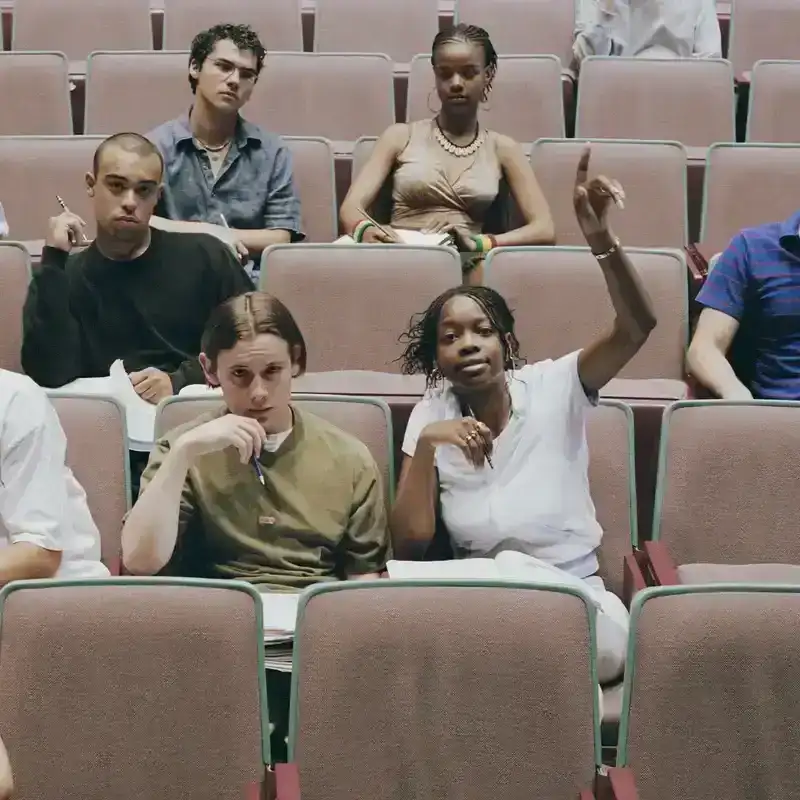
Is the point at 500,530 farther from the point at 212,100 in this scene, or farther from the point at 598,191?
the point at 212,100

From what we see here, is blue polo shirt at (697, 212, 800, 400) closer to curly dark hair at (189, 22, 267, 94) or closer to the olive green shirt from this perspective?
the olive green shirt

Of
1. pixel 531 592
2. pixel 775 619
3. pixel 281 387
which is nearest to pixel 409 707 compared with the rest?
pixel 531 592

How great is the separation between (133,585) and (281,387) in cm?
32

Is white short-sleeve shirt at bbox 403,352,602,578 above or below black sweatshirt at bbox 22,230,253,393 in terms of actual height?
below

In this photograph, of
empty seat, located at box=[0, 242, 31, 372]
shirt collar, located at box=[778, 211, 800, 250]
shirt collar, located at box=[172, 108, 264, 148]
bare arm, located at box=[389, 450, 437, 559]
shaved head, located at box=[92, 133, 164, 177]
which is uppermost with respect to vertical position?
shirt collar, located at box=[172, 108, 264, 148]

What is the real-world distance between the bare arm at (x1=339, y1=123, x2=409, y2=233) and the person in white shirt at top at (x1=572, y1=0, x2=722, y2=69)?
50 centimetres

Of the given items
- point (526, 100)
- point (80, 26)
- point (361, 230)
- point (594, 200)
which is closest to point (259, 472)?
point (594, 200)

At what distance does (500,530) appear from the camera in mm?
1338

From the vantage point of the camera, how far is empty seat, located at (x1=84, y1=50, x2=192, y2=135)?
216 cm

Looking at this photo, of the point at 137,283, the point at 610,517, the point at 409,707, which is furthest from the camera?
the point at 137,283

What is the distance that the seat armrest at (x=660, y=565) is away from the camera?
125 cm

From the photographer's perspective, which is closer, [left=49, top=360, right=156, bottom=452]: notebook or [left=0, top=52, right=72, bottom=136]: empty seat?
[left=49, top=360, right=156, bottom=452]: notebook

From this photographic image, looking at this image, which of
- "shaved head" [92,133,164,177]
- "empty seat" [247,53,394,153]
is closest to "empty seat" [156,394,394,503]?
"shaved head" [92,133,164,177]

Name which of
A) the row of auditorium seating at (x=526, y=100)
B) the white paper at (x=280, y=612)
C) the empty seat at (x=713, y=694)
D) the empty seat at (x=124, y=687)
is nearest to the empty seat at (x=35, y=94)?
the row of auditorium seating at (x=526, y=100)
